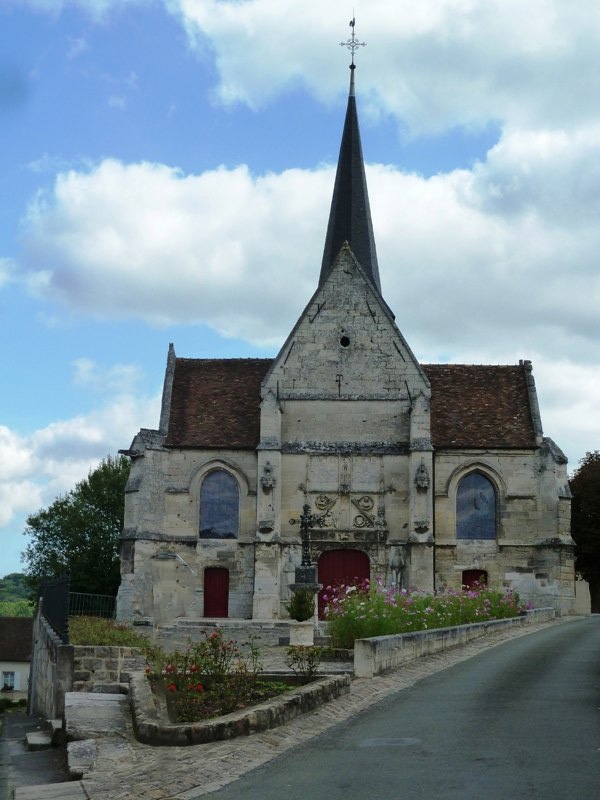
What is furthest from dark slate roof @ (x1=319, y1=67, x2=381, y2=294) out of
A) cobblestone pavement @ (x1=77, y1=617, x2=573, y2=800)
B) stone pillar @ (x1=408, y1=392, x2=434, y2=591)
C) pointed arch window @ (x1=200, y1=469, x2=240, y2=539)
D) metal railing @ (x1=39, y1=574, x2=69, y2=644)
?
cobblestone pavement @ (x1=77, y1=617, x2=573, y2=800)

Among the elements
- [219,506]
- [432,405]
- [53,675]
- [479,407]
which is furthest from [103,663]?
[479,407]

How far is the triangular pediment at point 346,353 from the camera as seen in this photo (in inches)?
1272

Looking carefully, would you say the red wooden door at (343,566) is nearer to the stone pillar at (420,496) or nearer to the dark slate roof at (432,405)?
the stone pillar at (420,496)

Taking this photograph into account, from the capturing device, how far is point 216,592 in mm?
31875

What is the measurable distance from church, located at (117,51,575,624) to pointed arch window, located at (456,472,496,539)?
42 millimetres

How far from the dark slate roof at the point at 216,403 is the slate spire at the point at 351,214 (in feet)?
15.4

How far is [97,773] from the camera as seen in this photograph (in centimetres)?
873

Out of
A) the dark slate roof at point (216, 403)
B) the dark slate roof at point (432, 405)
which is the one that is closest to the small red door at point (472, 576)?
the dark slate roof at point (432, 405)

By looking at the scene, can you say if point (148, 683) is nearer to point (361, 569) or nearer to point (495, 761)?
point (495, 761)

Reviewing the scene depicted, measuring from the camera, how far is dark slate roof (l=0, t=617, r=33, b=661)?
175 ft

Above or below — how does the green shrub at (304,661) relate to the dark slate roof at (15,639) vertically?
above

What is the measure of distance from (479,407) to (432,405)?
155cm

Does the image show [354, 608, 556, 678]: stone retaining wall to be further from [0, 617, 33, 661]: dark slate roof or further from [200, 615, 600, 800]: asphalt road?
[0, 617, 33, 661]: dark slate roof

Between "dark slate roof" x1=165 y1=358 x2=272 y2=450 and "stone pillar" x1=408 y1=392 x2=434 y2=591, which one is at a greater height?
"dark slate roof" x1=165 y1=358 x2=272 y2=450
